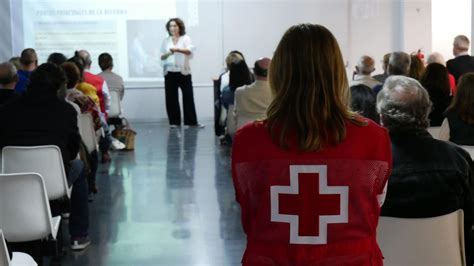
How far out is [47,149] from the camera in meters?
4.37

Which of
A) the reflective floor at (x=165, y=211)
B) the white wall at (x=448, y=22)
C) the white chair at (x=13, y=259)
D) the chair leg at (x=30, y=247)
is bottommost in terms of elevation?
the reflective floor at (x=165, y=211)

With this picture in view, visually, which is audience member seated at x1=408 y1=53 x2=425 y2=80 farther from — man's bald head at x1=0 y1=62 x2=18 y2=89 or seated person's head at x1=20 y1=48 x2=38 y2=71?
seated person's head at x1=20 y1=48 x2=38 y2=71

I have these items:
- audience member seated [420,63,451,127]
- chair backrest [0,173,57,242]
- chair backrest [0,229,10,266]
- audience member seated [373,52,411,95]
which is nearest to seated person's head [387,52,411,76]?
audience member seated [373,52,411,95]

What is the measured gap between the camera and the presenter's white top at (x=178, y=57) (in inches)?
438

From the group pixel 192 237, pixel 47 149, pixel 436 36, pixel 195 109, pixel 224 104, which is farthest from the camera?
pixel 436 36

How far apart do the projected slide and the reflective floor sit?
3.61 meters

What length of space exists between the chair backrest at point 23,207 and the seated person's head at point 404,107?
1.75 m

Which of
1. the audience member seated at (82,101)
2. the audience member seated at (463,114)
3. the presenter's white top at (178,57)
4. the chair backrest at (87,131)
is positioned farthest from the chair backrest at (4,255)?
the presenter's white top at (178,57)

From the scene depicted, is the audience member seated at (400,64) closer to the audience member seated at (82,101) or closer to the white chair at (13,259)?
the audience member seated at (82,101)

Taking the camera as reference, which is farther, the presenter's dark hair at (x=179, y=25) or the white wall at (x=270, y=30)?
the white wall at (x=270, y=30)

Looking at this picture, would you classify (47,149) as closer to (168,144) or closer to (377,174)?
(377,174)

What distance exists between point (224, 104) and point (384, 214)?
6.04 m

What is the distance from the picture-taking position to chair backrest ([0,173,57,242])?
363 centimetres

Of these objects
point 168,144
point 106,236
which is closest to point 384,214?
point 106,236
